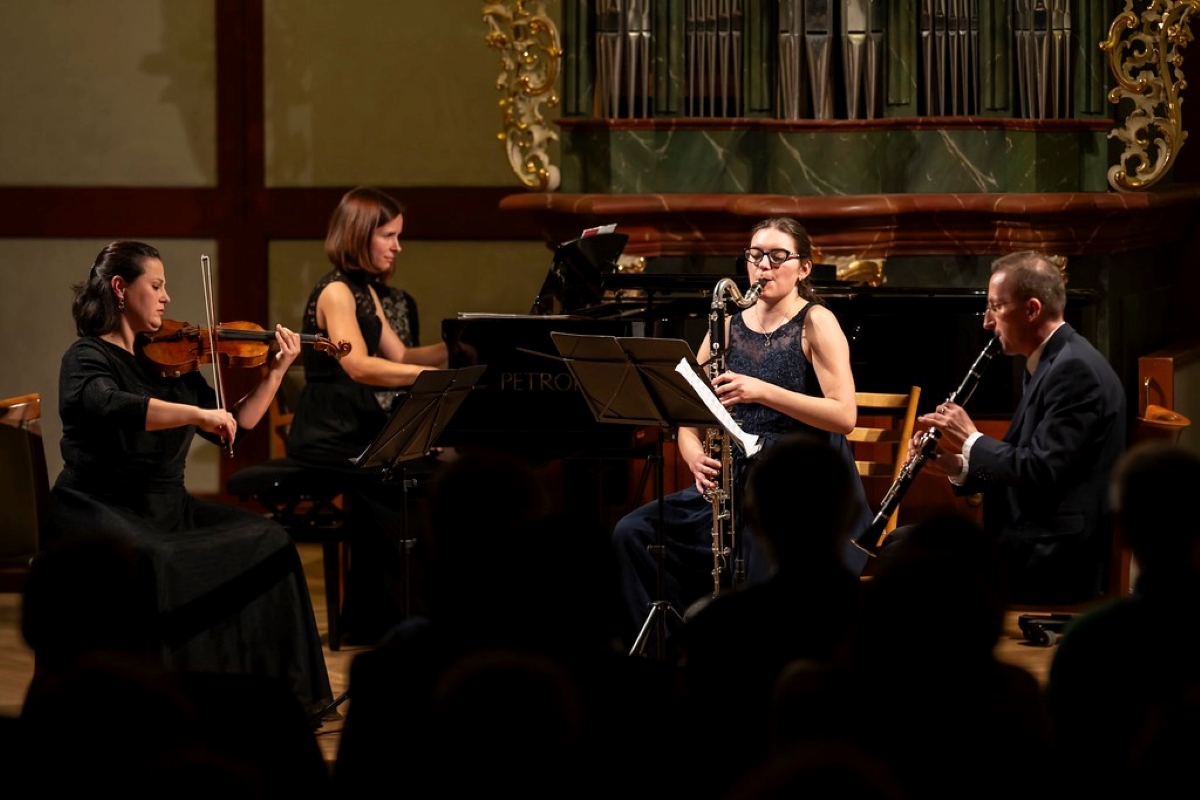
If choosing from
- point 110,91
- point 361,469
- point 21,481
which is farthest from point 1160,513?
point 110,91

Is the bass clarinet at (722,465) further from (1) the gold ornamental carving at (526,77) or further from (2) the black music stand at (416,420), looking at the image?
(1) the gold ornamental carving at (526,77)

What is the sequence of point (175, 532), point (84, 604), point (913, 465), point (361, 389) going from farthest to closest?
1. point (361, 389)
2. point (913, 465)
3. point (175, 532)
4. point (84, 604)

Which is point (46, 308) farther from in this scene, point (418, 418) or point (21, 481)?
point (418, 418)

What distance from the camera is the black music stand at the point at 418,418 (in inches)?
166

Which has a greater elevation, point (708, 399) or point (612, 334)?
point (612, 334)

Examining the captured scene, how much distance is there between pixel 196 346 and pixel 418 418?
25.9 inches

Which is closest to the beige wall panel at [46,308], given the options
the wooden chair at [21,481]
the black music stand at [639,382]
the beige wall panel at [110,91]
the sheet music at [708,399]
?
the beige wall panel at [110,91]

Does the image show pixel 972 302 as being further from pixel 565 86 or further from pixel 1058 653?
pixel 1058 653

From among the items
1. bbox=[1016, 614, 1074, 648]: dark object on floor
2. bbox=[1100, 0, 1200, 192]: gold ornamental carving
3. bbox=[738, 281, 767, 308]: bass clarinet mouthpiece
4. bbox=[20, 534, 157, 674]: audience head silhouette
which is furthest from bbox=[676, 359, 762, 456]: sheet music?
bbox=[1100, 0, 1200, 192]: gold ornamental carving

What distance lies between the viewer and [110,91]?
7949 millimetres

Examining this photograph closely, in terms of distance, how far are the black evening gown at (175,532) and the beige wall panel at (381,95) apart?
3526 mm

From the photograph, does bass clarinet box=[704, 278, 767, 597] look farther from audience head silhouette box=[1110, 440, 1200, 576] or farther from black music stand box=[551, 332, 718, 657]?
audience head silhouette box=[1110, 440, 1200, 576]

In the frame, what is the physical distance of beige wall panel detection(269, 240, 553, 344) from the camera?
7.94 meters

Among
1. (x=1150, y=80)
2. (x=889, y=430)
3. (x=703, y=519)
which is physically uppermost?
(x=1150, y=80)
